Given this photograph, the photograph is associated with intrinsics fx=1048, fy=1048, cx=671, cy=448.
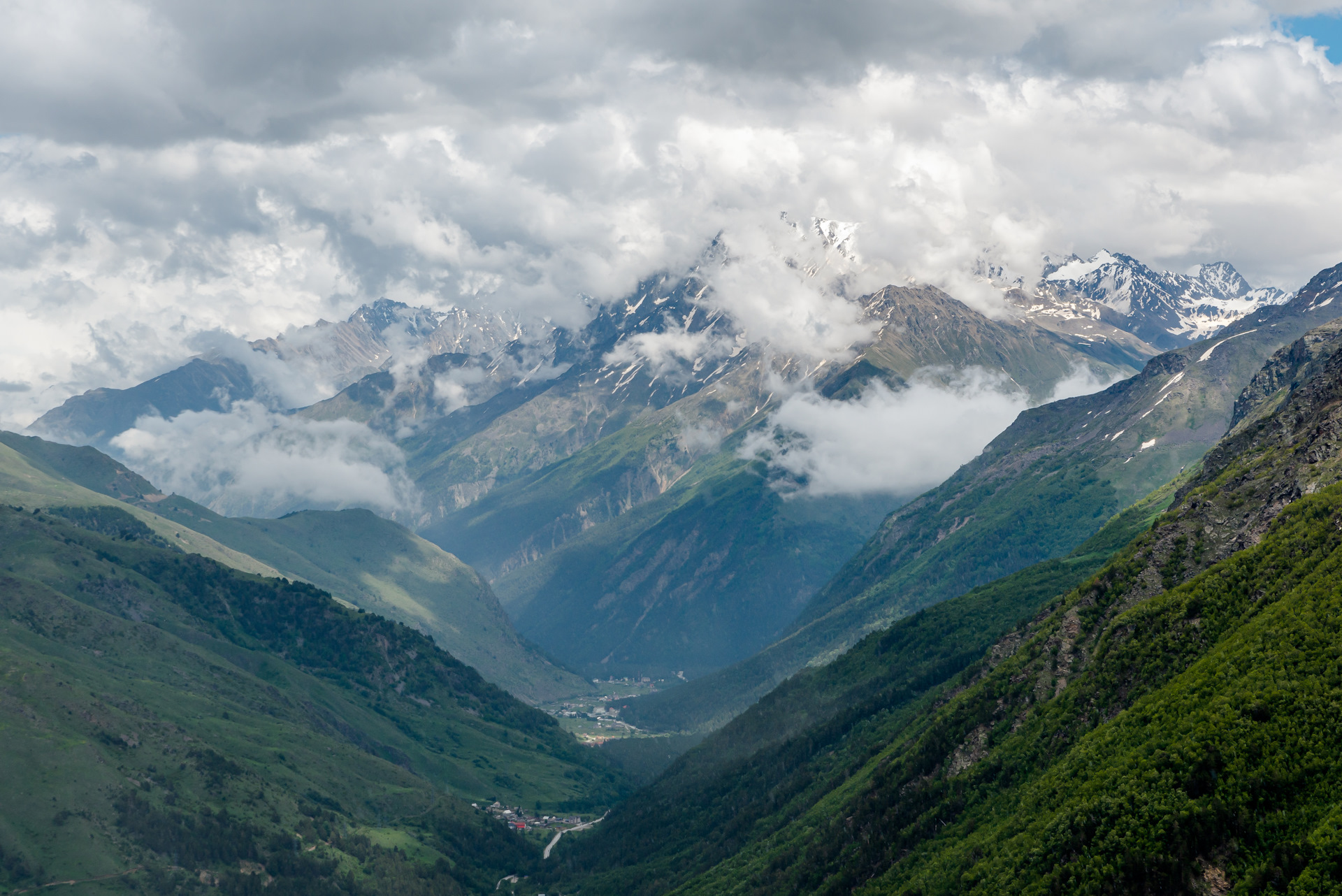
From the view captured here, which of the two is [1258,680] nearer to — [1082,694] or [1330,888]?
[1330,888]

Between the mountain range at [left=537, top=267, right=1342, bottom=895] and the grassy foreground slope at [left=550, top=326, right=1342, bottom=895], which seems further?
the mountain range at [left=537, top=267, right=1342, bottom=895]

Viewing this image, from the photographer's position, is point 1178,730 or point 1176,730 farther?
point 1176,730

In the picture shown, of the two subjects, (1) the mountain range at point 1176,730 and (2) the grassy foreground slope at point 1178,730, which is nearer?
(2) the grassy foreground slope at point 1178,730

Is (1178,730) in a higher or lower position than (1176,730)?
higher

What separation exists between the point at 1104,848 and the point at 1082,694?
149 ft

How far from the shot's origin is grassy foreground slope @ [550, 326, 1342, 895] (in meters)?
109

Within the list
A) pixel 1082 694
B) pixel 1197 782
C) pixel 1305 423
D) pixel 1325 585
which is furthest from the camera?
pixel 1305 423

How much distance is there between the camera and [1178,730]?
125312 mm

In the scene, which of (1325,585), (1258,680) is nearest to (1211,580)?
(1325,585)

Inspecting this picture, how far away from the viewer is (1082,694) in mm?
164125

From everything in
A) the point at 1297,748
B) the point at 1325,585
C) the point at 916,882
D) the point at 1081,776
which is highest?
the point at 1325,585

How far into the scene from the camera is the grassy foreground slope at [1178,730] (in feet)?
358

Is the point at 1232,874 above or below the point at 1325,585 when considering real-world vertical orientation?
below

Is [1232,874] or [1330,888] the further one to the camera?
[1232,874]
